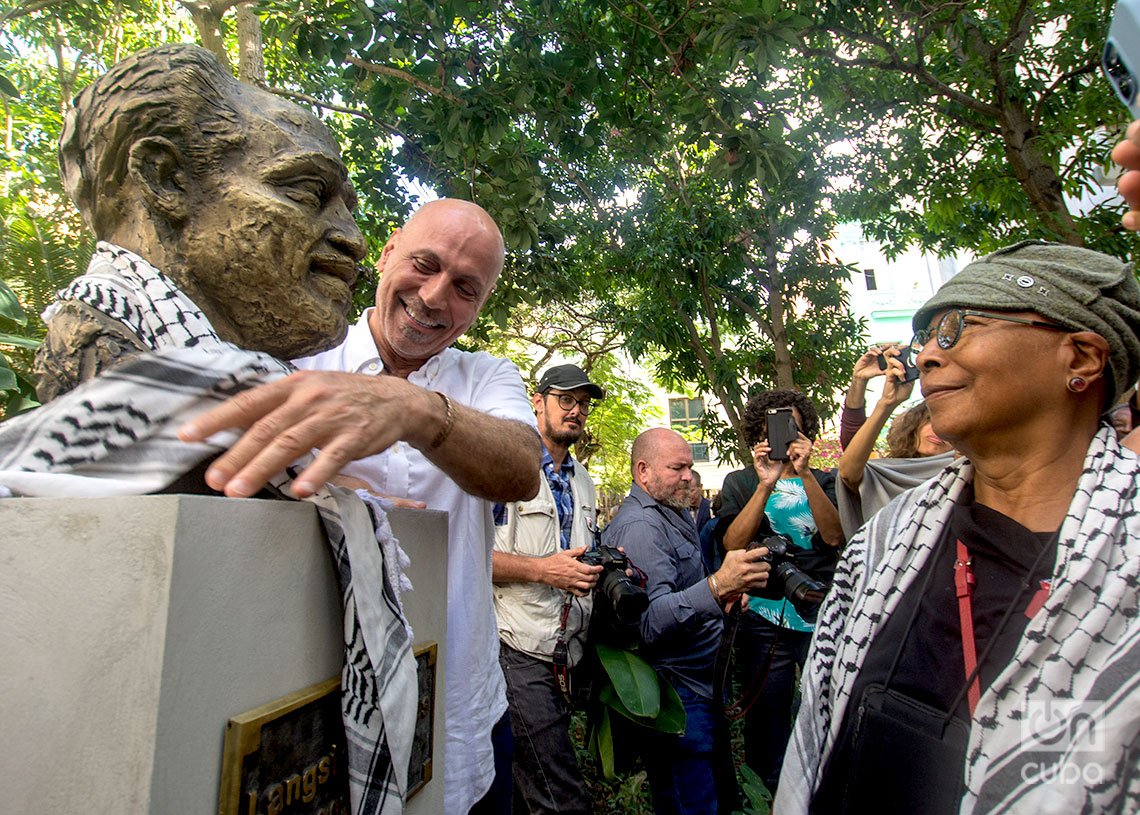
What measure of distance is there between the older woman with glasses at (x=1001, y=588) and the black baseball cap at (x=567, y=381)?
2.31 metres

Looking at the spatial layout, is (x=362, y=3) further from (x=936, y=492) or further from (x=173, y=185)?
(x=936, y=492)

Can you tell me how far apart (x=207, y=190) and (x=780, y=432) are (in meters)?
3.17

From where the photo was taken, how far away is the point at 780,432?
372cm

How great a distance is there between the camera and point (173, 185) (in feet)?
3.64

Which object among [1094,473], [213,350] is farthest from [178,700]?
[1094,473]

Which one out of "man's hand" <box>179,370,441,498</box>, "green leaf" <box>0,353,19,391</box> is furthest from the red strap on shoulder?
"green leaf" <box>0,353,19,391</box>

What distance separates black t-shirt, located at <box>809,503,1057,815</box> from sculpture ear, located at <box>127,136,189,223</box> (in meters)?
1.76

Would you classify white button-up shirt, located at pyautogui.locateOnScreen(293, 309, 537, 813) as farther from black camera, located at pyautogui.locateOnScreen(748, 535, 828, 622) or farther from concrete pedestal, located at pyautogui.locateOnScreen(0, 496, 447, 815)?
black camera, located at pyautogui.locateOnScreen(748, 535, 828, 622)

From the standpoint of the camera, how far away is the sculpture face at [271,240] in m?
1.10

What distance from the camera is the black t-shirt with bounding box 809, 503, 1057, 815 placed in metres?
1.49

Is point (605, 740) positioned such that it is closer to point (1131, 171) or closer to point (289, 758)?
point (289, 758)

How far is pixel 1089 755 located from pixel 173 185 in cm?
181

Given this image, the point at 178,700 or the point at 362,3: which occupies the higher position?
the point at 362,3

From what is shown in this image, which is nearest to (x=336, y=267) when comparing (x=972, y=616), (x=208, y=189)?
(x=208, y=189)
